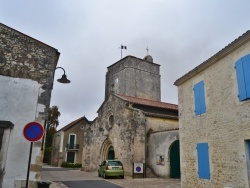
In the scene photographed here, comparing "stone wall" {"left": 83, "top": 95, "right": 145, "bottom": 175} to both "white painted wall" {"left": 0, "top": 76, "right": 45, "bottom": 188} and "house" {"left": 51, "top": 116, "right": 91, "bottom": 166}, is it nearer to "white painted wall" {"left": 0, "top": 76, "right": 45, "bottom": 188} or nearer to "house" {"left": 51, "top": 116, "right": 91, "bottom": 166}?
"house" {"left": 51, "top": 116, "right": 91, "bottom": 166}

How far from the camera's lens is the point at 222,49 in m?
8.16

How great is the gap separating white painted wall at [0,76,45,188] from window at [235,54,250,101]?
6791mm

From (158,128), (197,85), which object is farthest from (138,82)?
(197,85)

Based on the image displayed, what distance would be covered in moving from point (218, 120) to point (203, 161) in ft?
5.99

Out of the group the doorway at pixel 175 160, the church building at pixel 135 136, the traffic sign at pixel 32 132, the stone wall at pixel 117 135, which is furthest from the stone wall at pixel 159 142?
the traffic sign at pixel 32 132

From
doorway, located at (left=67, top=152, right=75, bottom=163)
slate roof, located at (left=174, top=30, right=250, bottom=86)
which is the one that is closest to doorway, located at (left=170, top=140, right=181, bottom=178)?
slate roof, located at (left=174, top=30, right=250, bottom=86)

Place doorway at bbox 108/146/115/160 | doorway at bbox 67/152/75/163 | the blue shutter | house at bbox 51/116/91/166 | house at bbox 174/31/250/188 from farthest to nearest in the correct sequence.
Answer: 1. doorway at bbox 67/152/75/163
2. house at bbox 51/116/91/166
3. doorway at bbox 108/146/115/160
4. house at bbox 174/31/250/188
5. the blue shutter

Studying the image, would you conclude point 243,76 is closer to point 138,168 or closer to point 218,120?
point 218,120

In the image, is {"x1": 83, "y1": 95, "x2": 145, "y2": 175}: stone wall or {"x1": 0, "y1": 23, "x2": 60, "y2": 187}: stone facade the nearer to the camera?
{"x1": 0, "y1": 23, "x2": 60, "y2": 187}: stone facade

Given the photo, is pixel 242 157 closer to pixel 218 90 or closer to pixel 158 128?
pixel 218 90

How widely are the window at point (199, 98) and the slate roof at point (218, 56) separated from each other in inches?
23.6

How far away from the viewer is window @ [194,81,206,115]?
926 centimetres

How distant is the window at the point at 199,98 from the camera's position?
30.4ft

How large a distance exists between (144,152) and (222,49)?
11.7 metres
